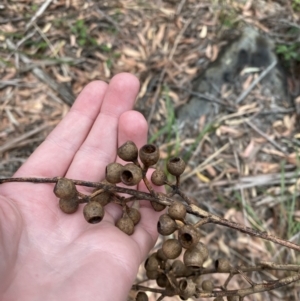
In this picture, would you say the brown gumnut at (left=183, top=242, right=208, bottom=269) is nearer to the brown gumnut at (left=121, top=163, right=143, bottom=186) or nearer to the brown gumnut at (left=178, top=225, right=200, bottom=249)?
the brown gumnut at (left=178, top=225, right=200, bottom=249)

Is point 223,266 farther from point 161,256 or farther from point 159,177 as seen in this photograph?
point 159,177

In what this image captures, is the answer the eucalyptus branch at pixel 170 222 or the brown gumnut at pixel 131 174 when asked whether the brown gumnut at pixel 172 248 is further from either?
the brown gumnut at pixel 131 174

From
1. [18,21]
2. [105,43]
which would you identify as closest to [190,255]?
[105,43]

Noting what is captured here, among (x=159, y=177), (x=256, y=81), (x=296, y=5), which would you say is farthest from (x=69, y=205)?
(x=296, y=5)

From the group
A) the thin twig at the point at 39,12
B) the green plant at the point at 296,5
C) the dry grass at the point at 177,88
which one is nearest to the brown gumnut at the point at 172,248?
the dry grass at the point at 177,88

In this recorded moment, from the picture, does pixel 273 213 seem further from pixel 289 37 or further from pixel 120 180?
pixel 120 180
